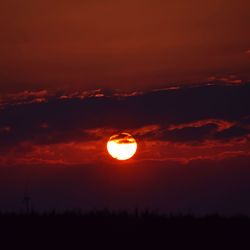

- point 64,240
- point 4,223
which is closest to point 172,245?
point 64,240

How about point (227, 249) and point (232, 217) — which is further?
point (232, 217)

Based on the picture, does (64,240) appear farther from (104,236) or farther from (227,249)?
(227,249)

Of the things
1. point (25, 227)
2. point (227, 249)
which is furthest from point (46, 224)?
point (227, 249)

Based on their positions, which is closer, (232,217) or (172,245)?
(172,245)

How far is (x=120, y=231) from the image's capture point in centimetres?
3192

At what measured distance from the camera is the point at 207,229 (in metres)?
32.3

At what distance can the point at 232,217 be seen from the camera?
33906 mm

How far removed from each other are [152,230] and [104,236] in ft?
4.91

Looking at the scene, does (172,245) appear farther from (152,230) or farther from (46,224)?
(46,224)

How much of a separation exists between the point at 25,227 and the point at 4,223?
2.19 ft

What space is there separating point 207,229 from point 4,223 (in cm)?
595

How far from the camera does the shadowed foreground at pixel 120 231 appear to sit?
103ft

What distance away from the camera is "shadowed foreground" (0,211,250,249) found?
31.4 m

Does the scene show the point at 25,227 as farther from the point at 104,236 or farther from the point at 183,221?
the point at 183,221
